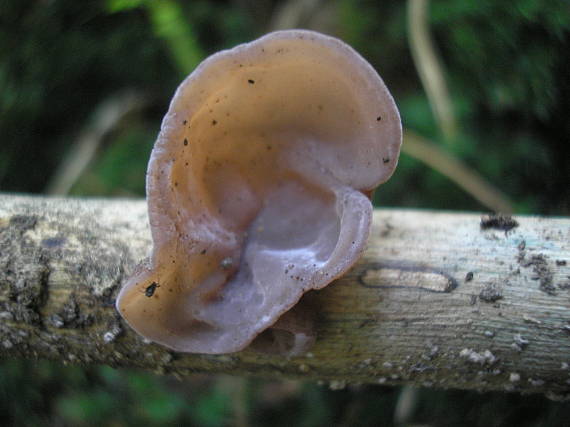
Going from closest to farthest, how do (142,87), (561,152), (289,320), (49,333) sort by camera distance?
(289,320)
(49,333)
(561,152)
(142,87)

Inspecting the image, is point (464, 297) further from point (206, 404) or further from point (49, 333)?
point (206, 404)

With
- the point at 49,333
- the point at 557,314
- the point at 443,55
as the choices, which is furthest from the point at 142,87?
the point at 557,314

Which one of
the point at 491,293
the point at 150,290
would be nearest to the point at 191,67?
the point at 150,290

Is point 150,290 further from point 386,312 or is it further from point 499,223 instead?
point 499,223

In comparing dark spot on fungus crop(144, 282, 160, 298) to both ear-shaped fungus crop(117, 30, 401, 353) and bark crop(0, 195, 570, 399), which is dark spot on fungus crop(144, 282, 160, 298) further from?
bark crop(0, 195, 570, 399)

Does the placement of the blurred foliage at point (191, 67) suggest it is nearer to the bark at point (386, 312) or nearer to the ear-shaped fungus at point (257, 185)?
the bark at point (386, 312)

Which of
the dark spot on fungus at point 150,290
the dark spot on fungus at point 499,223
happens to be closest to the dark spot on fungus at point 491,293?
the dark spot on fungus at point 499,223
